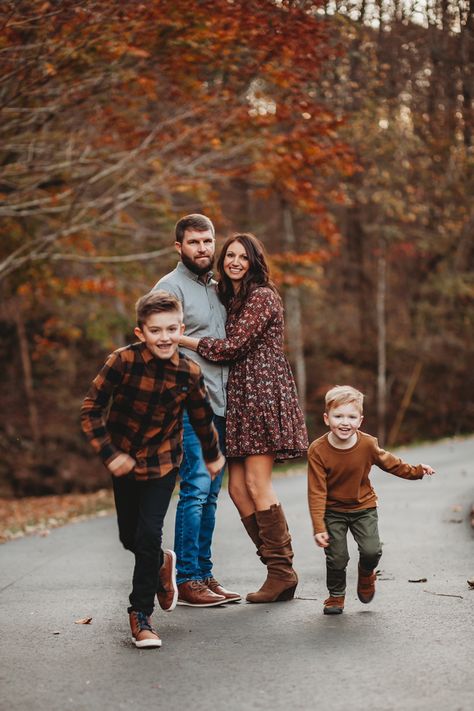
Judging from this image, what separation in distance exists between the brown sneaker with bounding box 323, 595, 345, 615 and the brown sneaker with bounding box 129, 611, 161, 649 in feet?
3.45

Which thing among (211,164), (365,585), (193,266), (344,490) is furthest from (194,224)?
(211,164)

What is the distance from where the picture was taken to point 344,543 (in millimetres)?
5406

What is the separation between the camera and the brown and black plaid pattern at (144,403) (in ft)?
15.6

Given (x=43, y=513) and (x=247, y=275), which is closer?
(x=247, y=275)

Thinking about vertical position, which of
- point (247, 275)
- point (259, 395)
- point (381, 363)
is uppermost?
point (247, 275)

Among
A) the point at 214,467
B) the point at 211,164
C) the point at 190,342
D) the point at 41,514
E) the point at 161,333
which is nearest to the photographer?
the point at 161,333

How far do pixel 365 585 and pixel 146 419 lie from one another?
5.31 feet

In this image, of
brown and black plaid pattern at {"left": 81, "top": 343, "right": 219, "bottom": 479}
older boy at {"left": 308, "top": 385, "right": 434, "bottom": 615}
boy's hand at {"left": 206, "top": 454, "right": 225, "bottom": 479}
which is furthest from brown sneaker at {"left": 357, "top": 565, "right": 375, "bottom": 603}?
brown and black plaid pattern at {"left": 81, "top": 343, "right": 219, "bottom": 479}

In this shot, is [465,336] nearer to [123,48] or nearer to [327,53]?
[327,53]

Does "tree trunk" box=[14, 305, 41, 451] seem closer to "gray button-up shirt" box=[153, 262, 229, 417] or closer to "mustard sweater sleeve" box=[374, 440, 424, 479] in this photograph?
"gray button-up shirt" box=[153, 262, 229, 417]

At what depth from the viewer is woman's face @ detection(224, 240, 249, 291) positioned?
5820 mm

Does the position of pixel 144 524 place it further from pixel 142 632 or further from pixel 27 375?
pixel 27 375

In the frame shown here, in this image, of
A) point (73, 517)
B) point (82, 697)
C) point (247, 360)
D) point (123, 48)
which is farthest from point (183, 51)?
point (82, 697)

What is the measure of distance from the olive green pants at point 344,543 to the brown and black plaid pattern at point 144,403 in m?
1.04
